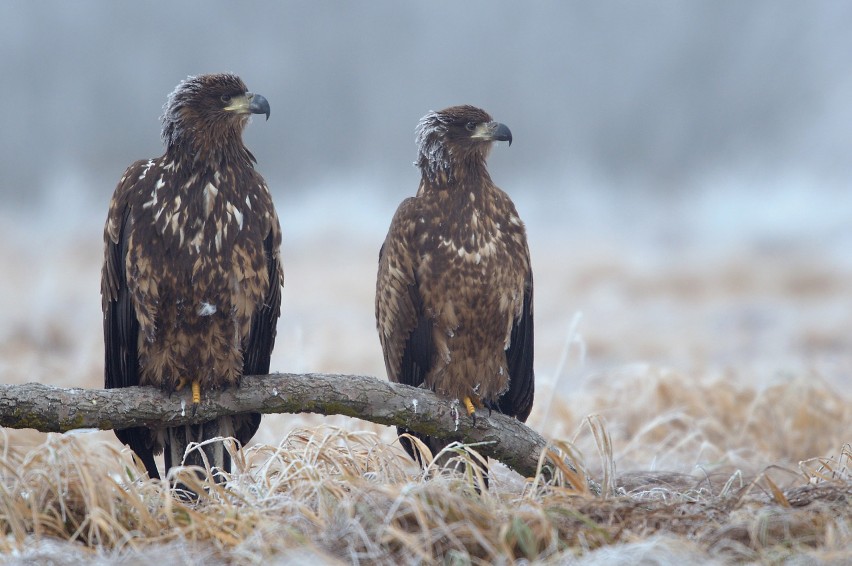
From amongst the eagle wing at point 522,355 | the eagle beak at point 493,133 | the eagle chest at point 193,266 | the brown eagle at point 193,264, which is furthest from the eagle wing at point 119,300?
the eagle wing at point 522,355

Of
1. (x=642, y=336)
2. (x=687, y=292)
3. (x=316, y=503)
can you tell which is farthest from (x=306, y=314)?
(x=316, y=503)

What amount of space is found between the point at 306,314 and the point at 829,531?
10.9 metres

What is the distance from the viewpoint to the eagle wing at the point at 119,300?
4.10 metres

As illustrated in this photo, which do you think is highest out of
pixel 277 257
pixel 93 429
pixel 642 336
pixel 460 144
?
pixel 460 144

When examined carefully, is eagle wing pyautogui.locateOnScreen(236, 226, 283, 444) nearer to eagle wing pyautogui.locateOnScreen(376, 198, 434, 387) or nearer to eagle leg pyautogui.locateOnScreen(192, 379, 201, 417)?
eagle leg pyautogui.locateOnScreen(192, 379, 201, 417)

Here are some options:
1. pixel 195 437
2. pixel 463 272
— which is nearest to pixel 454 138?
pixel 463 272

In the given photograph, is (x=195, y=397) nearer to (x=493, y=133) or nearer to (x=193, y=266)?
(x=193, y=266)

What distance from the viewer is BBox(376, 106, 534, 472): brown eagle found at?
439cm

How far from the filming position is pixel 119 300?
4.14 metres

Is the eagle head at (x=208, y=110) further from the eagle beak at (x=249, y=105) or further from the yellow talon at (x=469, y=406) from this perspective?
the yellow talon at (x=469, y=406)

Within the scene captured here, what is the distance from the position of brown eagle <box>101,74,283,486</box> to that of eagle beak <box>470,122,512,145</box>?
39.3 inches

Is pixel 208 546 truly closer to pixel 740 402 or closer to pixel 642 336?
pixel 740 402

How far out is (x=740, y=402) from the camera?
7367 mm

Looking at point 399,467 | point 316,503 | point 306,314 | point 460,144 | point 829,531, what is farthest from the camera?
point 306,314
